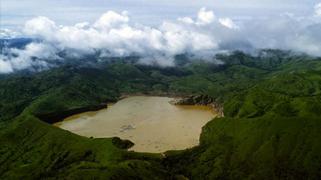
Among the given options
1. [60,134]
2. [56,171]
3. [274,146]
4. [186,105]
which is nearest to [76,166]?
[56,171]

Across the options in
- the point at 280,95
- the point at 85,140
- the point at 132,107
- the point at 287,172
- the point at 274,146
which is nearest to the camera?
the point at 287,172

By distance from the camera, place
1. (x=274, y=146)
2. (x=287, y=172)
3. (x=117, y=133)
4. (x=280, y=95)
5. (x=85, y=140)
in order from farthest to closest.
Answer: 1. (x=280, y=95)
2. (x=117, y=133)
3. (x=85, y=140)
4. (x=274, y=146)
5. (x=287, y=172)

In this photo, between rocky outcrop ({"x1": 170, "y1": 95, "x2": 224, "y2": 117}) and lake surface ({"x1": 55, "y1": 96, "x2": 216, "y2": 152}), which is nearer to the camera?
lake surface ({"x1": 55, "y1": 96, "x2": 216, "y2": 152})

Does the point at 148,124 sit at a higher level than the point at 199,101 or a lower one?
higher

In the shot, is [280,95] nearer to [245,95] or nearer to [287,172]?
[245,95]

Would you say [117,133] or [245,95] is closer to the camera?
[117,133]

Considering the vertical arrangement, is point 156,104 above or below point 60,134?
below

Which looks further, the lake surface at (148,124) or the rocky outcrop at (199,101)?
the rocky outcrop at (199,101)

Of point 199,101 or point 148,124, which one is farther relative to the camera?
point 199,101
